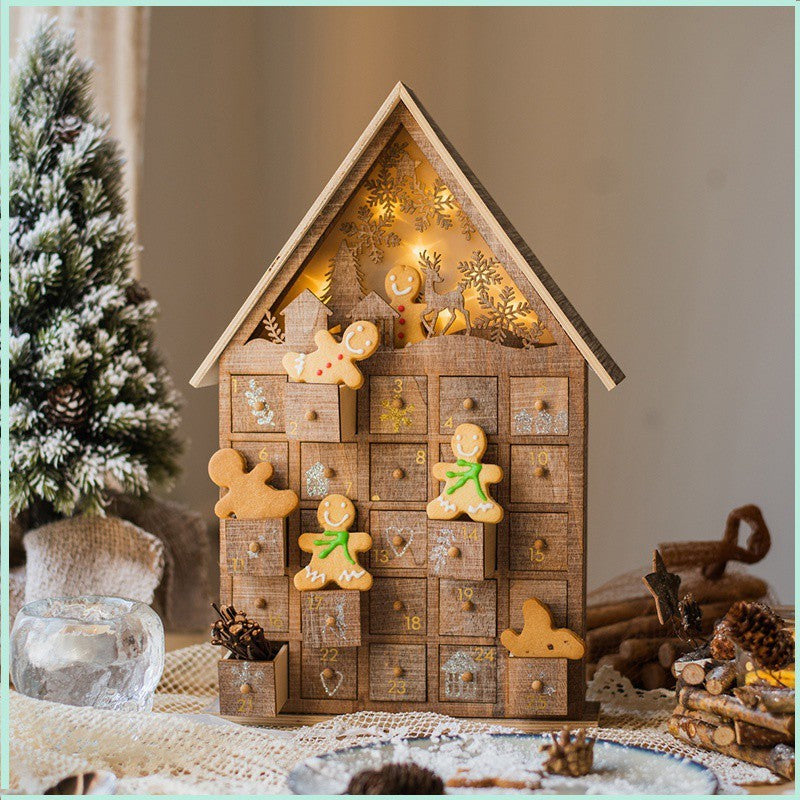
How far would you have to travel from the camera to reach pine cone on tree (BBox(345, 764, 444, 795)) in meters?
0.83

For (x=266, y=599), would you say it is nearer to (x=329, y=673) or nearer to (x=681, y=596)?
(x=329, y=673)

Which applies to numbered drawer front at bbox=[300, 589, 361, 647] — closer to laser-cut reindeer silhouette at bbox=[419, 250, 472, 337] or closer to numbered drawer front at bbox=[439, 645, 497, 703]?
numbered drawer front at bbox=[439, 645, 497, 703]

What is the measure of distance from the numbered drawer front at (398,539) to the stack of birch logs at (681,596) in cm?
30

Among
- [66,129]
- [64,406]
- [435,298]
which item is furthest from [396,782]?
[66,129]

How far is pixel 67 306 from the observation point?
50.0 inches

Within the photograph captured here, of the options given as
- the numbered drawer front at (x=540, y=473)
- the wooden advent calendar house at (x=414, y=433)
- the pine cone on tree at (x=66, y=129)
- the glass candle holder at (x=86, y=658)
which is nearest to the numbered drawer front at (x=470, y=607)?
the wooden advent calendar house at (x=414, y=433)

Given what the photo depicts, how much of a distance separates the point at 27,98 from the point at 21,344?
319mm

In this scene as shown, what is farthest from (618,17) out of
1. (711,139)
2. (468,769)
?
(468,769)

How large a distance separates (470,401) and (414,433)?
0.23ft

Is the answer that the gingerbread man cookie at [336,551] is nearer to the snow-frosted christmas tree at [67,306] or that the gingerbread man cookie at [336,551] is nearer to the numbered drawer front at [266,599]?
the numbered drawer front at [266,599]

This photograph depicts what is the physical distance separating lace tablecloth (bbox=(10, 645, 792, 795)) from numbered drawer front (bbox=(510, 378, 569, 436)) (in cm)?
30

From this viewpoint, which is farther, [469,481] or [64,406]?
[64,406]

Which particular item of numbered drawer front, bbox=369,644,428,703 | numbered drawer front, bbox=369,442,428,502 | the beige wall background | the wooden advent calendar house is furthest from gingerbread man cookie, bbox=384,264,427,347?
the beige wall background

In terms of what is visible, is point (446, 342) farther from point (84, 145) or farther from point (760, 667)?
point (84, 145)
